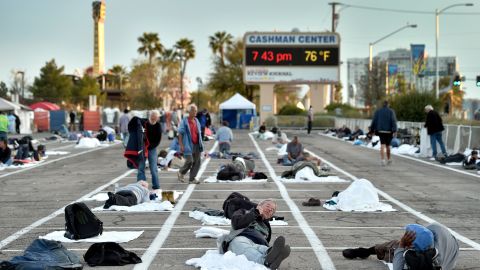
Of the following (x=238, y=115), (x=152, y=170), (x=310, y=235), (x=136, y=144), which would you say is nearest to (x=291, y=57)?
(x=238, y=115)

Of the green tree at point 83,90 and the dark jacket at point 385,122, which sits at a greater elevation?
the green tree at point 83,90

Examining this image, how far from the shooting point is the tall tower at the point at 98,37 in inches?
6329

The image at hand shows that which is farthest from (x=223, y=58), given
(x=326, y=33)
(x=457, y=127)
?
(x=457, y=127)

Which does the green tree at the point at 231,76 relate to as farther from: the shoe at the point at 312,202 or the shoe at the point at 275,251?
the shoe at the point at 275,251

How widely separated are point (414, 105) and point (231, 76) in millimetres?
53442

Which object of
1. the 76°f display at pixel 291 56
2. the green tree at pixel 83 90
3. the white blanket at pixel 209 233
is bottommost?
the white blanket at pixel 209 233

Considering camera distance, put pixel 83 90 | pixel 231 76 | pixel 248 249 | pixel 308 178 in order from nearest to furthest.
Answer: pixel 248 249 < pixel 308 178 < pixel 231 76 < pixel 83 90

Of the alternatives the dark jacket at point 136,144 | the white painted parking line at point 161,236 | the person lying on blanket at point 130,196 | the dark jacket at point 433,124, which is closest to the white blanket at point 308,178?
the white painted parking line at point 161,236

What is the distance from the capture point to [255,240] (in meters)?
9.41

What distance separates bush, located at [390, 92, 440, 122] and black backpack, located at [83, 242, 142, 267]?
4212 cm

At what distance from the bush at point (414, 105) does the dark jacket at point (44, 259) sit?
4253 cm

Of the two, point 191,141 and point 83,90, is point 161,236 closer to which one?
point 191,141

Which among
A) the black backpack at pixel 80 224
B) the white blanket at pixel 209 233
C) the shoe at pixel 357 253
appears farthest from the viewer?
the white blanket at pixel 209 233

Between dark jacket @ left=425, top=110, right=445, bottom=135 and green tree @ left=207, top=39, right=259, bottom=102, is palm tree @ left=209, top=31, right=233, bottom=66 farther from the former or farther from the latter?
dark jacket @ left=425, top=110, right=445, bottom=135
